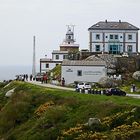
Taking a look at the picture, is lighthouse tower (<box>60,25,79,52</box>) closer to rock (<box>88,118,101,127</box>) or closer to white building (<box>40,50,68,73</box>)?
white building (<box>40,50,68,73</box>)

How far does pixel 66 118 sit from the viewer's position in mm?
41750

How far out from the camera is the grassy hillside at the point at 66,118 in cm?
3588

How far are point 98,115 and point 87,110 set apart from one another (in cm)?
232

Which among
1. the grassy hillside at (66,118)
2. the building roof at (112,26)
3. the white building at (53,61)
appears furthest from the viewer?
the white building at (53,61)

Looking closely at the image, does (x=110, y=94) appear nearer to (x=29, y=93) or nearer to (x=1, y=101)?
(x=29, y=93)

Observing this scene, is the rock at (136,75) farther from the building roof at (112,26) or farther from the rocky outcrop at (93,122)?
the rocky outcrop at (93,122)

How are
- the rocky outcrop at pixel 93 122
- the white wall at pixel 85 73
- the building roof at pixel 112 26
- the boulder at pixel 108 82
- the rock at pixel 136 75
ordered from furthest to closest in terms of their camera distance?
the building roof at pixel 112 26 < the white wall at pixel 85 73 < the rock at pixel 136 75 < the boulder at pixel 108 82 < the rocky outcrop at pixel 93 122

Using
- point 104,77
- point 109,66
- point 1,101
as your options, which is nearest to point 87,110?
point 1,101

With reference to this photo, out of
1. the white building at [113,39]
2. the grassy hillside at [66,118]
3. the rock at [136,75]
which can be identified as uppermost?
the white building at [113,39]

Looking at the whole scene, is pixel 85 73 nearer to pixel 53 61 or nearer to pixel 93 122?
pixel 53 61

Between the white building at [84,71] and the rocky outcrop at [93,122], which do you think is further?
the white building at [84,71]

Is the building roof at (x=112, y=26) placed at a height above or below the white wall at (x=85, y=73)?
above

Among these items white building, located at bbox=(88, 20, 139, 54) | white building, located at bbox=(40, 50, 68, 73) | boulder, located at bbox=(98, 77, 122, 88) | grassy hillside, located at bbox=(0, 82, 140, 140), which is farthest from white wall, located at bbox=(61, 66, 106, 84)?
white building, located at bbox=(40, 50, 68, 73)

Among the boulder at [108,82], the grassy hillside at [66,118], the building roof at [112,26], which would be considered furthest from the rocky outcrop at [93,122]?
the building roof at [112,26]
